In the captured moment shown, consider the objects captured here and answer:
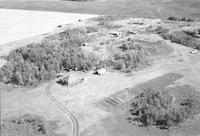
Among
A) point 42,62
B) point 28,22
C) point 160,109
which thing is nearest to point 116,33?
point 42,62

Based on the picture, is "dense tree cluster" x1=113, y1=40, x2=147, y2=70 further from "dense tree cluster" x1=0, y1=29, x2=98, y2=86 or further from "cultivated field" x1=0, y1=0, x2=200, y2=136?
"dense tree cluster" x1=0, y1=29, x2=98, y2=86

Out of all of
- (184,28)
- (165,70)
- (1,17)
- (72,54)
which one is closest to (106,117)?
(165,70)

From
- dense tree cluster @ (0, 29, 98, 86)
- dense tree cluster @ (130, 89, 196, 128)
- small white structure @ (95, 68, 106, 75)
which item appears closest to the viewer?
dense tree cluster @ (130, 89, 196, 128)

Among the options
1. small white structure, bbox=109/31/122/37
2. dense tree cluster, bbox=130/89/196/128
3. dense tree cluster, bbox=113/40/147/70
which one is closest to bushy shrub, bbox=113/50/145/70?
Result: dense tree cluster, bbox=113/40/147/70

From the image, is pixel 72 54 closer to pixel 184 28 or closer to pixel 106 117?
pixel 106 117

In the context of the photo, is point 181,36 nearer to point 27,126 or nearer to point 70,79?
point 70,79

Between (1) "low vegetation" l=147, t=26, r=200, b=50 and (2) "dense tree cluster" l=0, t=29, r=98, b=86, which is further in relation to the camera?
(1) "low vegetation" l=147, t=26, r=200, b=50

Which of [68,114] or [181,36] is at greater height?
[181,36]

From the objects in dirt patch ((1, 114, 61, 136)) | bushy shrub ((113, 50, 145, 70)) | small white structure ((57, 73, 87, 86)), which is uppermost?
bushy shrub ((113, 50, 145, 70))
